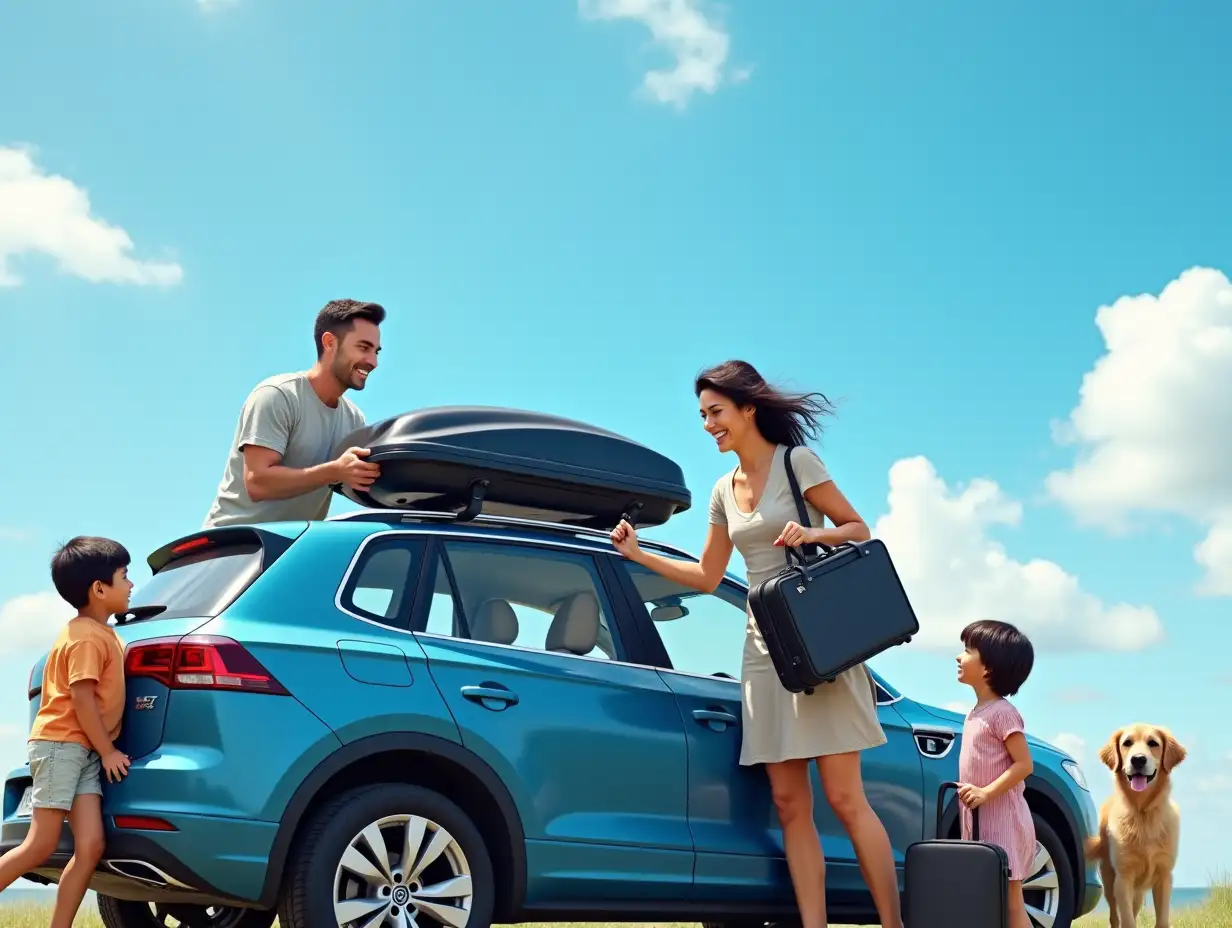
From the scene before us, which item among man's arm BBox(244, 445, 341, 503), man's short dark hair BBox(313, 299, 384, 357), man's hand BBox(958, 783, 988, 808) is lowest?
man's hand BBox(958, 783, 988, 808)

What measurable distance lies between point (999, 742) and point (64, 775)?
3.59m

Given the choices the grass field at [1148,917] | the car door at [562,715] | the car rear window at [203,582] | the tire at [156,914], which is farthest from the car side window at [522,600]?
the grass field at [1148,917]

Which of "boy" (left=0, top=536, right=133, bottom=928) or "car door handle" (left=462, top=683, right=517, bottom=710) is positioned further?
"car door handle" (left=462, top=683, right=517, bottom=710)

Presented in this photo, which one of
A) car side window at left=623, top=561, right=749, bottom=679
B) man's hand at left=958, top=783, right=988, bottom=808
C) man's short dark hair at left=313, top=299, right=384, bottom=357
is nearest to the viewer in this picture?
man's hand at left=958, top=783, right=988, bottom=808

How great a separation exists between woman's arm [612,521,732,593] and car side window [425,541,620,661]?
19cm

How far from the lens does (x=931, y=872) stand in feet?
18.2

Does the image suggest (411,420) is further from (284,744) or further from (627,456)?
(284,744)

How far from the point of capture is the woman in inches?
214

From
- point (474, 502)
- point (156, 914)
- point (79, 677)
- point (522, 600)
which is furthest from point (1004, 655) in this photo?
point (156, 914)

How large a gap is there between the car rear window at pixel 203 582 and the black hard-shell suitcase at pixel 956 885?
9.08ft

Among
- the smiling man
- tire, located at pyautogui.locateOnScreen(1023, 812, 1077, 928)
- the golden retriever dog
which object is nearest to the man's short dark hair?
the smiling man

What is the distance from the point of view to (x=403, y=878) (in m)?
4.80

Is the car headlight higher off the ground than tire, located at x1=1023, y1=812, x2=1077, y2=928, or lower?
higher

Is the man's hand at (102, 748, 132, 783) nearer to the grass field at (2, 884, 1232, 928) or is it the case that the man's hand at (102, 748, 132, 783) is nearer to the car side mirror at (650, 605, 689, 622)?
the car side mirror at (650, 605, 689, 622)
